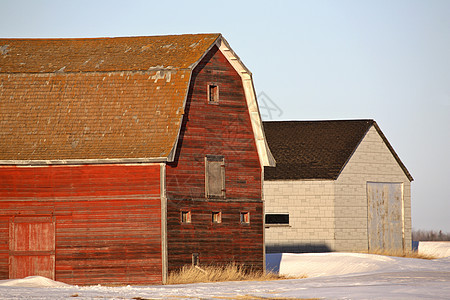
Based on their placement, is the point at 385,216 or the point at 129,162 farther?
the point at 385,216

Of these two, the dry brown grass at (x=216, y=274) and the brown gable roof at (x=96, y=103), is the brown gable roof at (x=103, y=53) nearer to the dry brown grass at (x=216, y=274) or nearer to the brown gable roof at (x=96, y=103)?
the brown gable roof at (x=96, y=103)

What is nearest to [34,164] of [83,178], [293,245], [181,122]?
[83,178]

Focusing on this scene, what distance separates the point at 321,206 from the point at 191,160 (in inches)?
530

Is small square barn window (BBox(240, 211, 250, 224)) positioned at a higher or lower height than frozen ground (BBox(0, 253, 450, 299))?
higher

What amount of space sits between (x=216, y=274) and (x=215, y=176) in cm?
339

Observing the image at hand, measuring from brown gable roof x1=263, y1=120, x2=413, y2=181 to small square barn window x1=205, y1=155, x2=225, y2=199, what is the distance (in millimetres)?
12058

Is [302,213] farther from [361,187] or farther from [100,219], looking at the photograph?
[100,219]

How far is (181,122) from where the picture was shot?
3048 cm

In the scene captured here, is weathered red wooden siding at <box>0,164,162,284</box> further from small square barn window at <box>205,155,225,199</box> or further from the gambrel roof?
small square barn window at <box>205,155,225,199</box>

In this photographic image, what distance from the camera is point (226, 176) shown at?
105ft

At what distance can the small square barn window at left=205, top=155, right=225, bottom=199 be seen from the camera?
1244 inches

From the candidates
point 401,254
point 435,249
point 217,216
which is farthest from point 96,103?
point 435,249

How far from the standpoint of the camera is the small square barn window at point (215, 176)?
104 feet

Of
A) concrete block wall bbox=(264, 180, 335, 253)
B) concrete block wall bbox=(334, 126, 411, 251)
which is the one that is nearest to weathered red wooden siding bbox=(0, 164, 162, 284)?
concrete block wall bbox=(264, 180, 335, 253)
